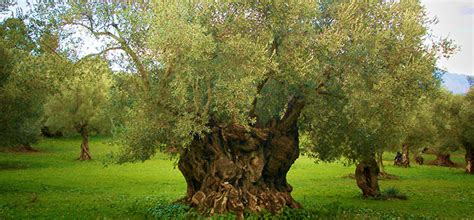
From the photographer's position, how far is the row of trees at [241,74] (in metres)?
21.8

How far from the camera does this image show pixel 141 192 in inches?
1503

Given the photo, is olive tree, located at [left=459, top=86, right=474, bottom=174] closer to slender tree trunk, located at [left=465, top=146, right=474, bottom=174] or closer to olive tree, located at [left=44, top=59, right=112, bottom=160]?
slender tree trunk, located at [left=465, top=146, right=474, bottom=174]

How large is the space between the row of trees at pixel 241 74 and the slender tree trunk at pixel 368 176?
8.44m

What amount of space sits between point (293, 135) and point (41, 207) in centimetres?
1551

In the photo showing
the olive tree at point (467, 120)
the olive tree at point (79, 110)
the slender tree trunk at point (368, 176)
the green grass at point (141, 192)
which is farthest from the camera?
the olive tree at point (79, 110)

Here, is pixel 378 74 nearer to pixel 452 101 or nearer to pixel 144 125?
pixel 144 125

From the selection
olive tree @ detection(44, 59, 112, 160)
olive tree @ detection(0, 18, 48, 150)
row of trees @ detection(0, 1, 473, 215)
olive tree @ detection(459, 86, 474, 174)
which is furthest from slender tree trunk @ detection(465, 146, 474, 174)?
olive tree @ detection(0, 18, 48, 150)

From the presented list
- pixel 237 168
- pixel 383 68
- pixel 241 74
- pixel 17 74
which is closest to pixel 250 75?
pixel 241 74

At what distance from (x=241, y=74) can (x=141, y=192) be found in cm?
2023

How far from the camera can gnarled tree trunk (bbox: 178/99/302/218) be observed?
81.8ft

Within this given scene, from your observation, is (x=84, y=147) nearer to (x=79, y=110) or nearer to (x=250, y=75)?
(x=79, y=110)

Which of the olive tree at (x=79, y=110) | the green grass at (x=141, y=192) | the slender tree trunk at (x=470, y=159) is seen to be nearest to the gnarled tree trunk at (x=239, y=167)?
the green grass at (x=141, y=192)

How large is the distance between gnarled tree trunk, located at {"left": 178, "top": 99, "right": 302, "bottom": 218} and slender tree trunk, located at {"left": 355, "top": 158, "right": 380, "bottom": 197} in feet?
35.2

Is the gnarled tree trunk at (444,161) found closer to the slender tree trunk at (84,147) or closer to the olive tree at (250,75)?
the slender tree trunk at (84,147)
